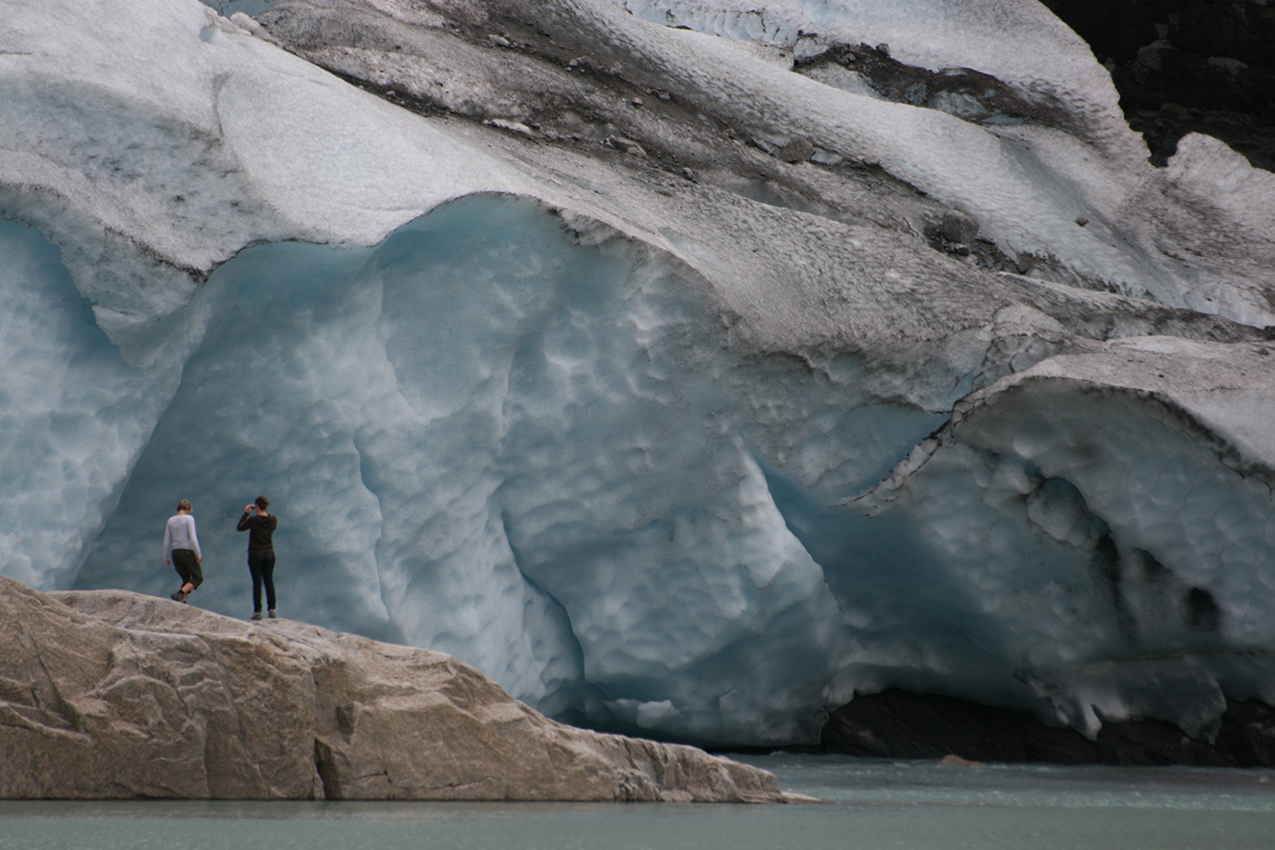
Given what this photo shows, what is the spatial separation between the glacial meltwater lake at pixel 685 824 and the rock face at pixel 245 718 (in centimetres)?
14

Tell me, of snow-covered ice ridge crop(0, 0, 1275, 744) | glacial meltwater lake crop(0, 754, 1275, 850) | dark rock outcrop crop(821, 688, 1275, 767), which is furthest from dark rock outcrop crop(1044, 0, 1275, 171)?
glacial meltwater lake crop(0, 754, 1275, 850)

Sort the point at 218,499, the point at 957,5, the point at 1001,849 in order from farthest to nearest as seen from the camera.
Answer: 1. the point at 957,5
2. the point at 218,499
3. the point at 1001,849

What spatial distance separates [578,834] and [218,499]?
3.36 meters

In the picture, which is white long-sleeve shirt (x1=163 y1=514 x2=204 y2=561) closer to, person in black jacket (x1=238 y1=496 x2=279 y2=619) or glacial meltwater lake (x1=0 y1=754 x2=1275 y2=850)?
person in black jacket (x1=238 y1=496 x2=279 y2=619)

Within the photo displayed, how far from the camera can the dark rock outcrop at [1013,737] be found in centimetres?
688

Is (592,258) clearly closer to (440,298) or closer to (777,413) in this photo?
(440,298)

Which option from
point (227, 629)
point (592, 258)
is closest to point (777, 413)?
point (592, 258)

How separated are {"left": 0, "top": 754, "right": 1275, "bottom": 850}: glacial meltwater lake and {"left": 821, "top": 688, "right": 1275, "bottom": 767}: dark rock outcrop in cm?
202

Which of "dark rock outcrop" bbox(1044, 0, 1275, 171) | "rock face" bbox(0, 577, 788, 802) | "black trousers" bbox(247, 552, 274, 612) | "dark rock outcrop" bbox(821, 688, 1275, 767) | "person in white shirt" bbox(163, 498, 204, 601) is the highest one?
"dark rock outcrop" bbox(1044, 0, 1275, 171)

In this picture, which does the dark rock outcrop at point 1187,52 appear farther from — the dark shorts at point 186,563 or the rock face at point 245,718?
the dark shorts at point 186,563

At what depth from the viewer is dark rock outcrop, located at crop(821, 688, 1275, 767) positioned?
688cm

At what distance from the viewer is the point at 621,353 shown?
611cm

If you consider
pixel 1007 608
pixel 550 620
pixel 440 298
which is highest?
pixel 440 298

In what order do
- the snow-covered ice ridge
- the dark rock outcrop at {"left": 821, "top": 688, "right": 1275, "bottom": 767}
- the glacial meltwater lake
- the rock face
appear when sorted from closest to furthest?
the glacial meltwater lake
the rock face
the snow-covered ice ridge
the dark rock outcrop at {"left": 821, "top": 688, "right": 1275, "bottom": 767}
